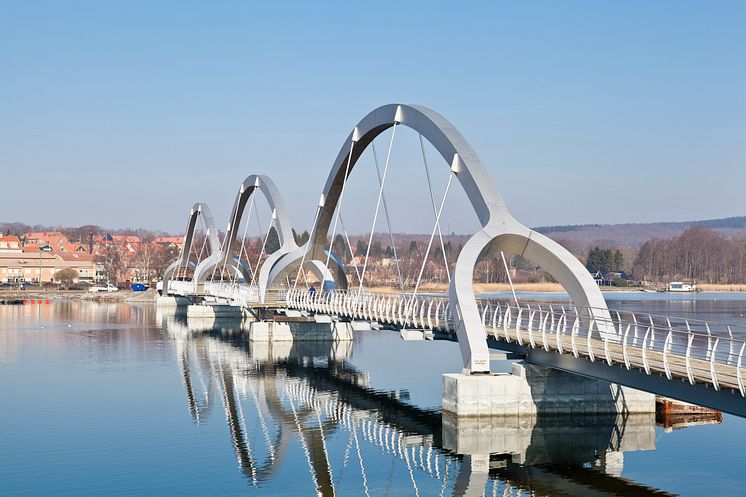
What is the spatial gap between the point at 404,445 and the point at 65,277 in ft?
440

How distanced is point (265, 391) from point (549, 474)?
18.2 metres

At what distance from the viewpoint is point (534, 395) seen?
3070 cm

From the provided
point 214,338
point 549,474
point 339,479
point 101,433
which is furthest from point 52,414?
point 214,338

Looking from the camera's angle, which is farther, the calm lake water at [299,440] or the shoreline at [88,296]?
the shoreline at [88,296]

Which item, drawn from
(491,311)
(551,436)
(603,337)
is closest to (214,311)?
(491,311)

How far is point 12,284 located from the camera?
160 m

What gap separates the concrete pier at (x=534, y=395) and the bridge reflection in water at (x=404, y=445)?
31cm

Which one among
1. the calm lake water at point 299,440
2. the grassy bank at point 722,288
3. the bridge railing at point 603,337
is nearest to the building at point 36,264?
the grassy bank at point 722,288

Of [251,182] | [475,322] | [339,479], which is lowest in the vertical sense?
[339,479]

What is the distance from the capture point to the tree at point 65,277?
153475mm

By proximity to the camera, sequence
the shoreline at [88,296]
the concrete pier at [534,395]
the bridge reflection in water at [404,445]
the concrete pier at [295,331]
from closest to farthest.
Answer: the bridge reflection in water at [404,445] < the concrete pier at [534,395] < the concrete pier at [295,331] < the shoreline at [88,296]

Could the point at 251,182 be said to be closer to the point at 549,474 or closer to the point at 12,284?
the point at 549,474

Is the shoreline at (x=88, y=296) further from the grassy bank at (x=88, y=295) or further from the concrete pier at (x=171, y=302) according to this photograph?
the concrete pier at (x=171, y=302)

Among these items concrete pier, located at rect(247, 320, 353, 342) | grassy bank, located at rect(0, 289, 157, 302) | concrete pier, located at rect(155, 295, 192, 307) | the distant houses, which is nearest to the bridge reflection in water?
concrete pier, located at rect(247, 320, 353, 342)
